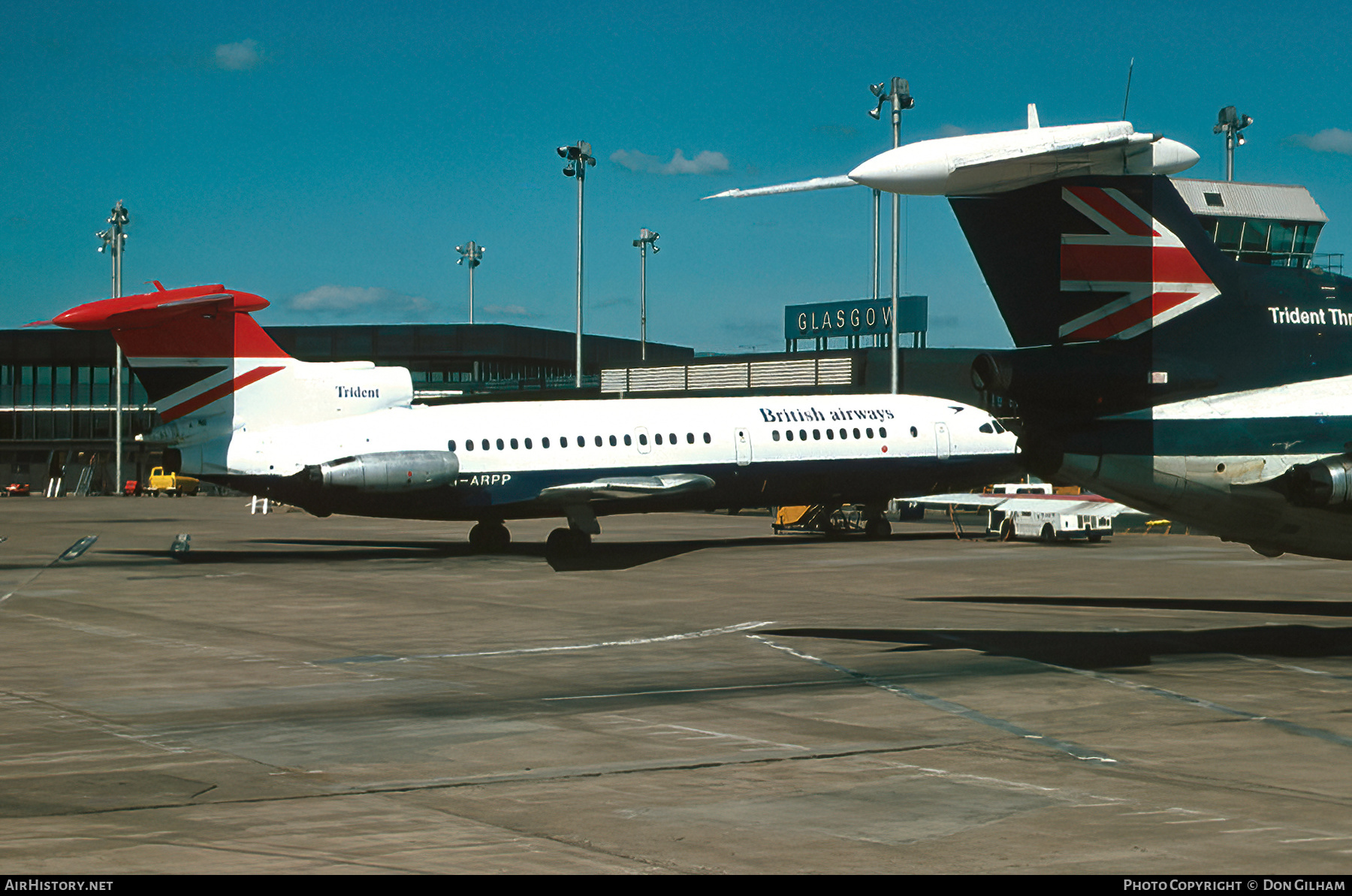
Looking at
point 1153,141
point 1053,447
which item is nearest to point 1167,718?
point 1053,447

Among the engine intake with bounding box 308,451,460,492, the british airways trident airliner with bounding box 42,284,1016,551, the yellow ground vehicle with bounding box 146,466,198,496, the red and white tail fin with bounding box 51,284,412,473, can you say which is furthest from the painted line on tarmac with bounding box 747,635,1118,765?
the yellow ground vehicle with bounding box 146,466,198,496

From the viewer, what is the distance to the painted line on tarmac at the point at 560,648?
697 inches

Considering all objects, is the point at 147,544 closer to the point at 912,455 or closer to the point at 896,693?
the point at 912,455

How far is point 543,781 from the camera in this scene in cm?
1038

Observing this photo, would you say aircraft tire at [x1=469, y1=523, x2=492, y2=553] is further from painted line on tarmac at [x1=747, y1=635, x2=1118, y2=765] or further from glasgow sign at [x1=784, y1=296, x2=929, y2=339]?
glasgow sign at [x1=784, y1=296, x2=929, y2=339]

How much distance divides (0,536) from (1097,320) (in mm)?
42655

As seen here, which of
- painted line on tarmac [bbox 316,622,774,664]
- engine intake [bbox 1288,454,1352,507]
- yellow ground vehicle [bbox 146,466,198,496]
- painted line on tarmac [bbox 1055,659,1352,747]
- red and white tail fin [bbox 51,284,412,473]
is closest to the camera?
painted line on tarmac [bbox 1055,659,1352,747]

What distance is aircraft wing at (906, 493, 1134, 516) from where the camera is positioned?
36500 millimetres

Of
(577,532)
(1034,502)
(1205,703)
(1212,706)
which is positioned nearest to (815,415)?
(1034,502)

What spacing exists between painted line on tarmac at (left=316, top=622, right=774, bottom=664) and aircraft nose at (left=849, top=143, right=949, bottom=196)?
28.9ft

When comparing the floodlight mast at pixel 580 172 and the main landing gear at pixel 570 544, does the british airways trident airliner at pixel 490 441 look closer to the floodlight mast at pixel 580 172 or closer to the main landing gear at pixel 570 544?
the main landing gear at pixel 570 544

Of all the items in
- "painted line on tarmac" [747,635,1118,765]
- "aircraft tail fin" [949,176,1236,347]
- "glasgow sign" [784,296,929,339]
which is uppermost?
"glasgow sign" [784,296,929,339]

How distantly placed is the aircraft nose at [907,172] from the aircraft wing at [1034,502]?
986 inches

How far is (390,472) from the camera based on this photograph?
32.1 metres
